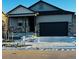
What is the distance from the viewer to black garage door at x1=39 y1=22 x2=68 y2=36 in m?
2.36

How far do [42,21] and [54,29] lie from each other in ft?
0.67

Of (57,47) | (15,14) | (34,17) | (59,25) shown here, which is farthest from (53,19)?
(57,47)

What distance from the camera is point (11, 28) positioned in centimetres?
260

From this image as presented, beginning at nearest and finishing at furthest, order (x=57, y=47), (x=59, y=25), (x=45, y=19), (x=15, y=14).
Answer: (x=59, y=25) < (x=45, y=19) < (x=15, y=14) < (x=57, y=47)

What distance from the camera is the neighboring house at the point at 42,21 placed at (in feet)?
7.85

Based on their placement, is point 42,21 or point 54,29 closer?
point 54,29

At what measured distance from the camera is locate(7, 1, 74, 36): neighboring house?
2.39 metres

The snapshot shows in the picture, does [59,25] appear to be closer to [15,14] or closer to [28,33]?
[28,33]

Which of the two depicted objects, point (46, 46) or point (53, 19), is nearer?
point (53, 19)

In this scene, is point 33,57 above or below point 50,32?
below

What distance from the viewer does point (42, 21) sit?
2.53 m

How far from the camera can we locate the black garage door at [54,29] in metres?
2.36

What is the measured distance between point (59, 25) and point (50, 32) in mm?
150

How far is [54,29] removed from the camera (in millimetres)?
2402
